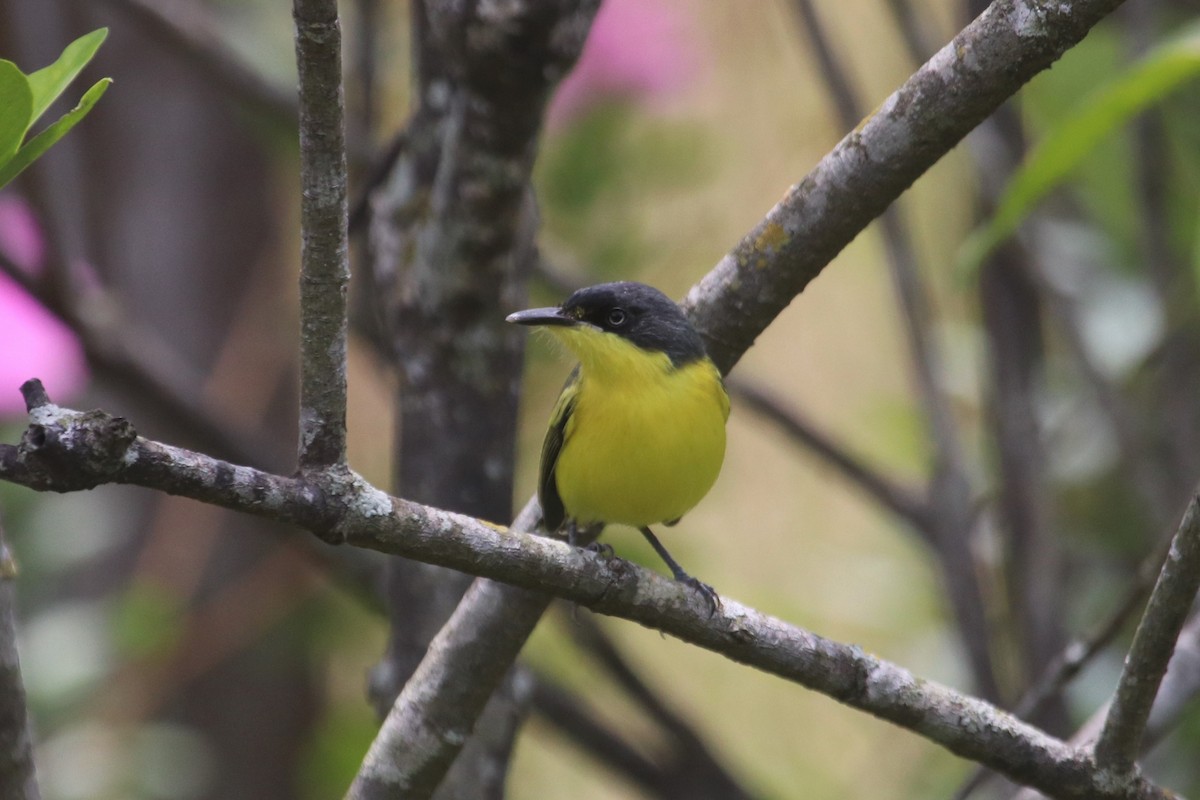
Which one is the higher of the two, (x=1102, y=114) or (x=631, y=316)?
(x=1102, y=114)

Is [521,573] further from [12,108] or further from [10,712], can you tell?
[12,108]

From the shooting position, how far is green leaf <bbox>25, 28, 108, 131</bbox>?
176 centimetres

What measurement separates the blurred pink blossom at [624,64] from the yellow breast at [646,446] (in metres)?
2.07

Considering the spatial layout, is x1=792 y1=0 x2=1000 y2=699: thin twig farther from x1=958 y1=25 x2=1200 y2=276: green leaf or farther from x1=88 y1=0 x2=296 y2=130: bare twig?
x1=88 y1=0 x2=296 y2=130: bare twig

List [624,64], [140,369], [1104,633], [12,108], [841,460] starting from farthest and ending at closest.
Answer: [624,64] → [841,460] → [140,369] → [1104,633] → [12,108]

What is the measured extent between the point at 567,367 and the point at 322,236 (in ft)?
10.3

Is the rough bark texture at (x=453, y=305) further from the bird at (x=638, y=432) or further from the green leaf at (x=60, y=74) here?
the green leaf at (x=60, y=74)

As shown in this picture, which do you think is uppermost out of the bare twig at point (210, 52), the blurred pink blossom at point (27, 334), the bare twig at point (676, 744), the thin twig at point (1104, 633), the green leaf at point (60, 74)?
the bare twig at point (210, 52)

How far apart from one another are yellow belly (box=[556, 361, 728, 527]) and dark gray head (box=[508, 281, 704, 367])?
68mm

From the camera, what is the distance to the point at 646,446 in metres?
2.84

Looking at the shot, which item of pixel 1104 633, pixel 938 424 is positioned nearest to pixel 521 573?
pixel 1104 633

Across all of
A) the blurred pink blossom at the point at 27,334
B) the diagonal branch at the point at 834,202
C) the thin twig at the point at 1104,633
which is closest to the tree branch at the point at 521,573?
the diagonal branch at the point at 834,202

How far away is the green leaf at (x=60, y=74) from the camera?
176cm

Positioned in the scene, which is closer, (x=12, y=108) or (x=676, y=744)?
(x=12, y=108)
